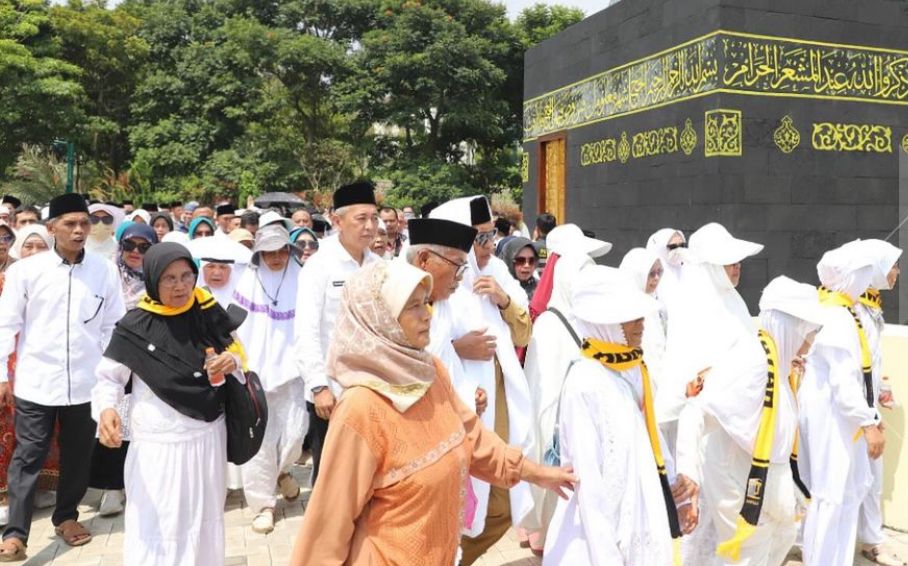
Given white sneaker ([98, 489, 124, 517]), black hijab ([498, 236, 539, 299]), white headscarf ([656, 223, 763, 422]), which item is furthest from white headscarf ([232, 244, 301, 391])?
white headscarf ([656, 223, 763, 422])

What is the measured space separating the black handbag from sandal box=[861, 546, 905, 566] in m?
3.44

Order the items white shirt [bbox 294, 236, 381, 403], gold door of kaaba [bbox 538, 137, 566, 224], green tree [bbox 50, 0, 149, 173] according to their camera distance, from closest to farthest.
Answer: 1. white shirt [bbox 294, 236, 381, 403]
2. gold door of kaaba [bbox 538, 137, 566, 224]
3. green tree [bbox 50, 0, 149, 173]

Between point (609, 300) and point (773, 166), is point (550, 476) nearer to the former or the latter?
point (609, 300)

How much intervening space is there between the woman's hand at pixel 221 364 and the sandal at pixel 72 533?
2.05 m

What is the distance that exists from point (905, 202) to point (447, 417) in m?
10.3

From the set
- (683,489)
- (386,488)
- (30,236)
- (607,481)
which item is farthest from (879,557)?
(30,236)

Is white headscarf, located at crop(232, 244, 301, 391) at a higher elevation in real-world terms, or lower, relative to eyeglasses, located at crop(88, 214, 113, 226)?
lower

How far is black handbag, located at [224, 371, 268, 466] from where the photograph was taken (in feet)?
11.4

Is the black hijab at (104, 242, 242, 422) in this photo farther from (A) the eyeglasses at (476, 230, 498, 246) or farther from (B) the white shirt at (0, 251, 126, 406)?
(A) the eyeglasses at (476, 230, 498, 246)

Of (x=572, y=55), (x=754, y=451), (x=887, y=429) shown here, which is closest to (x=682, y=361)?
(x=754, y=451)

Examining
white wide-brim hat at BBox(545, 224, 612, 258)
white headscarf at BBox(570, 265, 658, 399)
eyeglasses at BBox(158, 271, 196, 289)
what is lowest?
white headscarf at BBox(570, 265, 658, 399)

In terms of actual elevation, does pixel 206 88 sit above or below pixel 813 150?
above

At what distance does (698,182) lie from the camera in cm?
1007

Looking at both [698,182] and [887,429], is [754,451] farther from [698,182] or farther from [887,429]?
[698,182]
